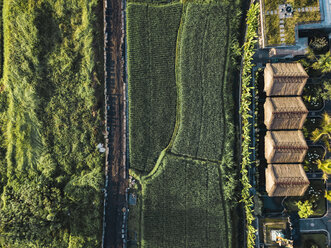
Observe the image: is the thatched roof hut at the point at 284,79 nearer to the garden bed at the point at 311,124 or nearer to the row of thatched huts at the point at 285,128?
the row of thatched huts at the point at 285,128

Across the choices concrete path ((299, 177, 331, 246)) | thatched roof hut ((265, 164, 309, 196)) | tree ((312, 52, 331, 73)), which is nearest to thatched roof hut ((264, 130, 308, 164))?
thatched roof hut ((265, 164, 309, 196))

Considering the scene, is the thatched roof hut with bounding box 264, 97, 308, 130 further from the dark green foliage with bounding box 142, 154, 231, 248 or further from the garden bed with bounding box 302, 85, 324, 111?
the dark green foliage with bounding box 142, 154, 231, 248

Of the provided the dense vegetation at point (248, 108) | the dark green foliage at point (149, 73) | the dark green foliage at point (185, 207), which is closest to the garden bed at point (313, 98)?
the dense vegetation at point (248, 108)

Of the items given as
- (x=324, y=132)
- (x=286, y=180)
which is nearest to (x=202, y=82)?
(x=286, y=180)

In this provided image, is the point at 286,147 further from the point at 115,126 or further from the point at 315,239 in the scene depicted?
the point at 115,126

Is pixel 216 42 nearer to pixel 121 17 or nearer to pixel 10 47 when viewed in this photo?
pixel 121 17
